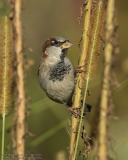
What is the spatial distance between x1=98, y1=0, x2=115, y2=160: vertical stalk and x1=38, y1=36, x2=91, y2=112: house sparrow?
966mm

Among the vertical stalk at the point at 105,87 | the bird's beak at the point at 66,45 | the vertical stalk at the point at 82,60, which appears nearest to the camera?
the vertical stalk at the point at 105,87

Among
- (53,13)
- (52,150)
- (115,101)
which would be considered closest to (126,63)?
(115,101)

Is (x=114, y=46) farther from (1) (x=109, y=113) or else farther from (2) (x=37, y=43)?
(2) (x=37, y=43)

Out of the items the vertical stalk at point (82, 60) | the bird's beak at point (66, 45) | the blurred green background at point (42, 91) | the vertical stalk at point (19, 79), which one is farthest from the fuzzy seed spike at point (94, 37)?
the bird's beak at point (66, 45)

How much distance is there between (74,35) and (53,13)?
274mm

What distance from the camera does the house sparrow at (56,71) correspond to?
5.98 ft

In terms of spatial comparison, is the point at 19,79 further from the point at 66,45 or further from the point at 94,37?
the point at 66,45

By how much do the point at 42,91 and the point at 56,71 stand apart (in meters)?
0.24

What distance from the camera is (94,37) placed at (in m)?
0.86

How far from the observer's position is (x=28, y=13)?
254 centimetres

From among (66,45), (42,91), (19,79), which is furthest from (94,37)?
(42,91)

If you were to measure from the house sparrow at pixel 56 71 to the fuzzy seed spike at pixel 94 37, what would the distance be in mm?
887

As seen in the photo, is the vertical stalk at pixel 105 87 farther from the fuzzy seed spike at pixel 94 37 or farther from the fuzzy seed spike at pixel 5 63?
the fuzzy seed spike at pixel 5 63

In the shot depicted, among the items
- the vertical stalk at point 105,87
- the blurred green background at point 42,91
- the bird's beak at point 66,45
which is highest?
the vertical stalk at point 105,87
